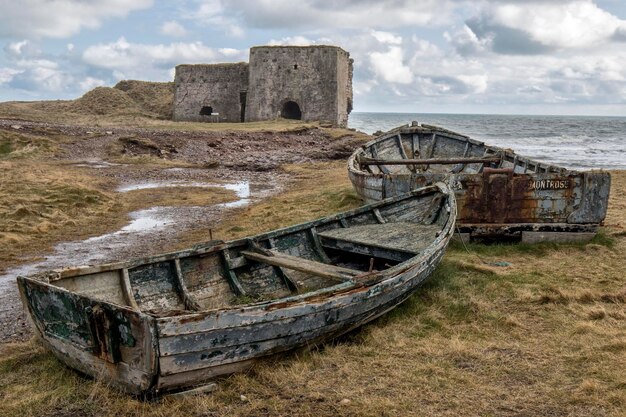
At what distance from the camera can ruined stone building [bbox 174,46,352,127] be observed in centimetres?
3566

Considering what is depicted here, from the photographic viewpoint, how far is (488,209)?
9.53m

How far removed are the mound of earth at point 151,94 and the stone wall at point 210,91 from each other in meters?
2.73

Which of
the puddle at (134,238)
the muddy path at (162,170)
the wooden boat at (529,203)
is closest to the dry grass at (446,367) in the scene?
the wooden boat at (529,203)

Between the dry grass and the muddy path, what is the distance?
182cm

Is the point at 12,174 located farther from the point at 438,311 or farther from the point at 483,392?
the point at 483,392

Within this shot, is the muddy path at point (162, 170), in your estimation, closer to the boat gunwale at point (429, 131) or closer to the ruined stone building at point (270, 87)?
the boat gunwale at point (429, 131)

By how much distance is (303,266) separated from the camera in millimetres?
6203

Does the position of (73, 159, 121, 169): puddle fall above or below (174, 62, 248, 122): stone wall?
below

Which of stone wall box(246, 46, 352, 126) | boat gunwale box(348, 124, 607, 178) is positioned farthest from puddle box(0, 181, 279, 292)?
stone wall box(246, 46, 352, 126)

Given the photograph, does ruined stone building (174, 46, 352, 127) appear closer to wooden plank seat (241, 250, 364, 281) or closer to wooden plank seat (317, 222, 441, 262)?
wooden plank seat (317, 222, 441, 262)

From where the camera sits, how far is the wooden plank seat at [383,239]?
713 cm

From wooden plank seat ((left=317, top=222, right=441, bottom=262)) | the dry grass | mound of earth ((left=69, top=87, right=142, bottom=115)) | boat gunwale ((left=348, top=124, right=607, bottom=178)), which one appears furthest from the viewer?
Result: mound of earth ((left=69, top=87, right=142, bottom=115))

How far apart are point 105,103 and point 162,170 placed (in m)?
23.8

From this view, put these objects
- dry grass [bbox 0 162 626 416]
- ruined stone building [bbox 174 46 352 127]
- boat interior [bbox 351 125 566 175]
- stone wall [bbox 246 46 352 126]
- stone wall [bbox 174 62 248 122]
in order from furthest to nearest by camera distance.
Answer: stone wall [bbox 174 62 248 122] < ruined stone building [bbox 174 46 352 127] < stone wall [bbox 246 46 352 126] < boat interior [bbox 351 125 566 175] < dry grass [bbox 0 162 626 416]
